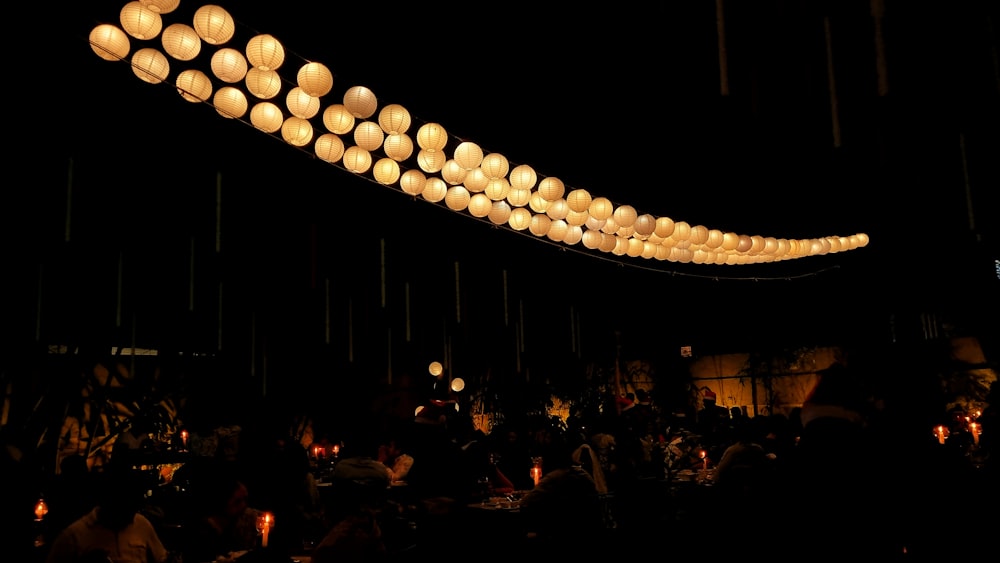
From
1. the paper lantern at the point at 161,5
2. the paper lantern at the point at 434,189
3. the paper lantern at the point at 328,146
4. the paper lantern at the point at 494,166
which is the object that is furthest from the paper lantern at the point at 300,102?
the paper lantern at the point at 494,166

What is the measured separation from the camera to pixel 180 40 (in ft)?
15.7

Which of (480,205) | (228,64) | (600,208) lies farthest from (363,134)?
(600,208)

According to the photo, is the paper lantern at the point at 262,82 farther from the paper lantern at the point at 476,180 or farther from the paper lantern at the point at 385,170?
the paper lantern at the point at 476,180

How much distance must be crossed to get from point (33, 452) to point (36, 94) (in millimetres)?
3891

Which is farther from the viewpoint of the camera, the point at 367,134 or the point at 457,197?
the point at 457,197

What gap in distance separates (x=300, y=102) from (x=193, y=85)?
789mm

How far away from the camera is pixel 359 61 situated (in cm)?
661

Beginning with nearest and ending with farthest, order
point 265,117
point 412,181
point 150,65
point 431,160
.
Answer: point 150,65 → point 265,117 → point 431,160 → point 412,181

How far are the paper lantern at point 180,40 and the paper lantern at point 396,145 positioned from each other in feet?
5.64

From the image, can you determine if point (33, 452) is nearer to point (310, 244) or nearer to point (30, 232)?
point (30, 232)

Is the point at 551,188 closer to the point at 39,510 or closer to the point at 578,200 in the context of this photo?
the point at 578,200

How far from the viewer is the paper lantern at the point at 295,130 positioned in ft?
18.4

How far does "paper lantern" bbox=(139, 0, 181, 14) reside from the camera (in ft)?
14.9

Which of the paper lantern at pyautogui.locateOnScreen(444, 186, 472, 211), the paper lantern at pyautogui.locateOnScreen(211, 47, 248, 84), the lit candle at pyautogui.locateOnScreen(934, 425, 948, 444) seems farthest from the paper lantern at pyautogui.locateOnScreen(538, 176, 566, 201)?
the lit candle at pyautogui.locateOnScreen(934, 425, 948, 444)
